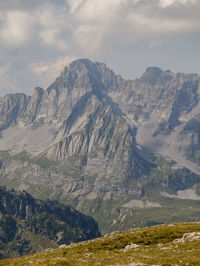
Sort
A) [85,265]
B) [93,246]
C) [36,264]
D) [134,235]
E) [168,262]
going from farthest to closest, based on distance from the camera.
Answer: [134,235] < [93,246] < [36,264] < [85,265] < [168,262]

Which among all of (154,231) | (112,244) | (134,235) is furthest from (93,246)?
(154,231)

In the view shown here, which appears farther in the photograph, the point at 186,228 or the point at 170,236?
the point at 186,228

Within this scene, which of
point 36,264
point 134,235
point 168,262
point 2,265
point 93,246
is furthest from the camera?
point 134,235

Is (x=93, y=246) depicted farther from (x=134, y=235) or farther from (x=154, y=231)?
(x=154, y=231)

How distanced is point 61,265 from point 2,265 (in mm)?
15622

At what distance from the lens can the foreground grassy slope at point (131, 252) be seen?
46.0 meters

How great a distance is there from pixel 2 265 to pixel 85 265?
18.9 m

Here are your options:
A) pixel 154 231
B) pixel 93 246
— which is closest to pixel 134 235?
pixel 154 231

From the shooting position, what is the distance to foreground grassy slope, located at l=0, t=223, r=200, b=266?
46.0m

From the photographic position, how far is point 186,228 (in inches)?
3435

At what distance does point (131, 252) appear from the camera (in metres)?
57.7

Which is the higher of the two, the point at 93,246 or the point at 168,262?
the point at 168,262

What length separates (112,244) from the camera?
76312 mm

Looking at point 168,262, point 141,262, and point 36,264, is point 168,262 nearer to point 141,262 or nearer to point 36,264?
point 141,262
